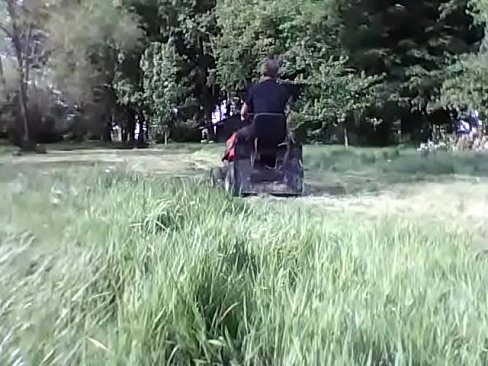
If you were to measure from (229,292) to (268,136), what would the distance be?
4.42 meters

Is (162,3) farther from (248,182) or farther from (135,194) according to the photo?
(135,194)

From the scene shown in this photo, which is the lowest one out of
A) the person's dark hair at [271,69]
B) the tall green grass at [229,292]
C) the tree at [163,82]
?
the tall green grass at [229,292]

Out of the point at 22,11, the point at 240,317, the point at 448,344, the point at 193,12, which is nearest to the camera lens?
the point at 448,344

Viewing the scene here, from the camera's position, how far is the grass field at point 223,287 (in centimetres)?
195

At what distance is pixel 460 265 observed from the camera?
2.88 meters

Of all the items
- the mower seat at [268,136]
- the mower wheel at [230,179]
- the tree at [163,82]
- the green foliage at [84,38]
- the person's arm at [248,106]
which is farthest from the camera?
the tree at [163,82]

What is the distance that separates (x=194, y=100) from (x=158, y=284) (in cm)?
2365

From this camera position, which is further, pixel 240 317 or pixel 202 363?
pixel 240 317

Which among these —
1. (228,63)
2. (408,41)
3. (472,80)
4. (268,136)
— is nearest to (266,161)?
(268,136)

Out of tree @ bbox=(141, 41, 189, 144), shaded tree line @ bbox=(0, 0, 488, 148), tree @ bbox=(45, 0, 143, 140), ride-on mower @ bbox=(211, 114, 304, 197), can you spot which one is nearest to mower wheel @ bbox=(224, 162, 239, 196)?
ride-on mower @ bbox=(211, 114, 304, 197)

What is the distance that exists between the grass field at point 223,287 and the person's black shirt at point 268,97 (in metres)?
2.77

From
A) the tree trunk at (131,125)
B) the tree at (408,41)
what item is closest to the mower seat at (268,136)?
the tree at (408,41)

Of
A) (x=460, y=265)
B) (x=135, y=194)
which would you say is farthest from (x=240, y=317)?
(x=135, y=194)

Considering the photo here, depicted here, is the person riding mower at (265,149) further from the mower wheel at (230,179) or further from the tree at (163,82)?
the tree at (163,82)
